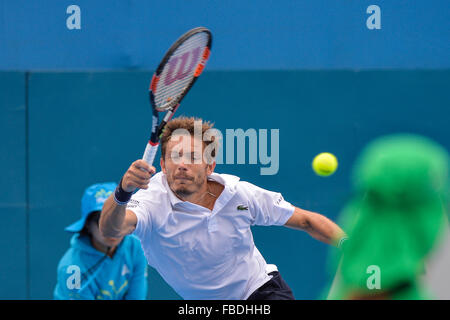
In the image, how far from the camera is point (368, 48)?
16.9 ft

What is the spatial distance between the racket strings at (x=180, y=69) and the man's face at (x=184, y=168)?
25 cm

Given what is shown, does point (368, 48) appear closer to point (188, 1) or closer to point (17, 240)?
point (188, 1)

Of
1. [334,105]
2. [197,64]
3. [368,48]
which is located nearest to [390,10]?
[368,48]

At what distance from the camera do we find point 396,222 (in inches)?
64.6

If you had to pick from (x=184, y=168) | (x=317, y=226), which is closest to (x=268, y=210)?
(x=317, y=226)

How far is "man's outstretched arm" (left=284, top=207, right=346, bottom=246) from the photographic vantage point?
352 cm

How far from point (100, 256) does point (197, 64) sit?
1.28 metres

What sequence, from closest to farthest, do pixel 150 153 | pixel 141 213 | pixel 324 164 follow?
pixel 150 153 → pixel 141 213 → pixel 324 164

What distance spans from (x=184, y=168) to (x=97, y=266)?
98 cm

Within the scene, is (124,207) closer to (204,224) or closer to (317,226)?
(204,224)

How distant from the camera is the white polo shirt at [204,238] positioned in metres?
3.37

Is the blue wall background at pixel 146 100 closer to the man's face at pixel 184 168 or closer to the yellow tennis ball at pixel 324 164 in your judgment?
the yellow tennis ball at pixel 324 164

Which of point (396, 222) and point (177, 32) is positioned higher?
point (177, 32)

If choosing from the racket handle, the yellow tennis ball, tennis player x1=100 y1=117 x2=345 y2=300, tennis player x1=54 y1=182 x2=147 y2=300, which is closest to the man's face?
tennis player x1=100 y1=117 x2=345 y2=300
